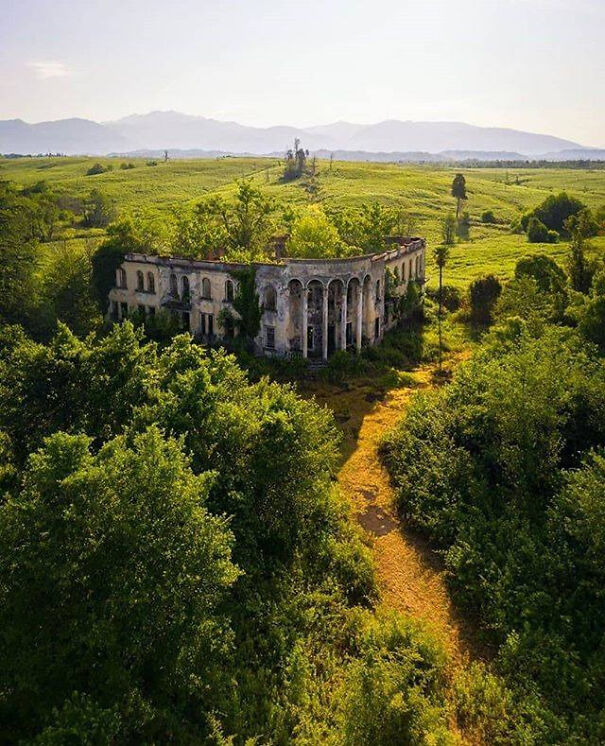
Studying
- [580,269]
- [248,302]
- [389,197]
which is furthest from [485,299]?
[389,197]

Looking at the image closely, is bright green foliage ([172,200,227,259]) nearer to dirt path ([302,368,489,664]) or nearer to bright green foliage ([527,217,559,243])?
dirt path ([302,368,489,664])

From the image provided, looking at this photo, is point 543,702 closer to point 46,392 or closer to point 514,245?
point 46,392

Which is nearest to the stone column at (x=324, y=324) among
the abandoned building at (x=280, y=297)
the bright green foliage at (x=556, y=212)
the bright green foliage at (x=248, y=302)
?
the abandoned building at (x=280, y=297)

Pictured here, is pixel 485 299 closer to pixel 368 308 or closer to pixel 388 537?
pixel 368 308

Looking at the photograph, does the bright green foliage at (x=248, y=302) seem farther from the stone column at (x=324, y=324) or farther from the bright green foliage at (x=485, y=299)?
the bright green foliage at (x=485, y=299)

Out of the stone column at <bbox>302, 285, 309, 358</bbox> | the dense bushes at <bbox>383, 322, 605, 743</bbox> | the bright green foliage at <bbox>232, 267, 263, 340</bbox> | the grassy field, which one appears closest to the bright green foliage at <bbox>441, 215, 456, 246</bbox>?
the grassy field
